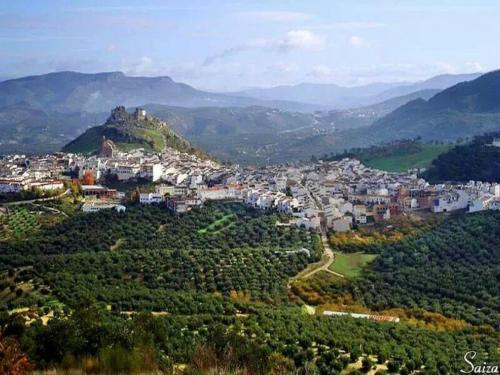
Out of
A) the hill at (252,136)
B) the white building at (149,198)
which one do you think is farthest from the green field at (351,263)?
the hill at (252,136)

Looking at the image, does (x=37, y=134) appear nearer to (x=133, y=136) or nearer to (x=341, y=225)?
(x=133, y=136)

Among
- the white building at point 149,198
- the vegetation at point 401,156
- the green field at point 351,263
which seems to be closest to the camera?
the green field at point 351,263

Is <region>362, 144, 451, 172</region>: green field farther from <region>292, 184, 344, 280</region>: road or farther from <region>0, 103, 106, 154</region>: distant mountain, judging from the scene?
<region>0, 103, 106, 154</region>: distant mountain

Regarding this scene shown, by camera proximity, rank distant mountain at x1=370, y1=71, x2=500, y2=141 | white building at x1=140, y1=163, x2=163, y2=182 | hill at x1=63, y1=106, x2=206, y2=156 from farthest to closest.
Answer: distant mountain at x1=370, y1=71, x2=500, y2=141, hill at x1=63, y1=106, x2=206, y2=156, white building at x1=140, y1=163, x2=163, y2=182

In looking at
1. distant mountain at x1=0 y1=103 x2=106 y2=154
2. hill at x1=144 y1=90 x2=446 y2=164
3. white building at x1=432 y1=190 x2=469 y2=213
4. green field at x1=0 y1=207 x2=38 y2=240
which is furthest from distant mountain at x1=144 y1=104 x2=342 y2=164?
green field at x1=0 y1=207 x2=38 y2=240

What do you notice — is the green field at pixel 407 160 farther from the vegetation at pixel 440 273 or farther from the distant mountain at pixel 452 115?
the distant mountain at pixel 452 115
